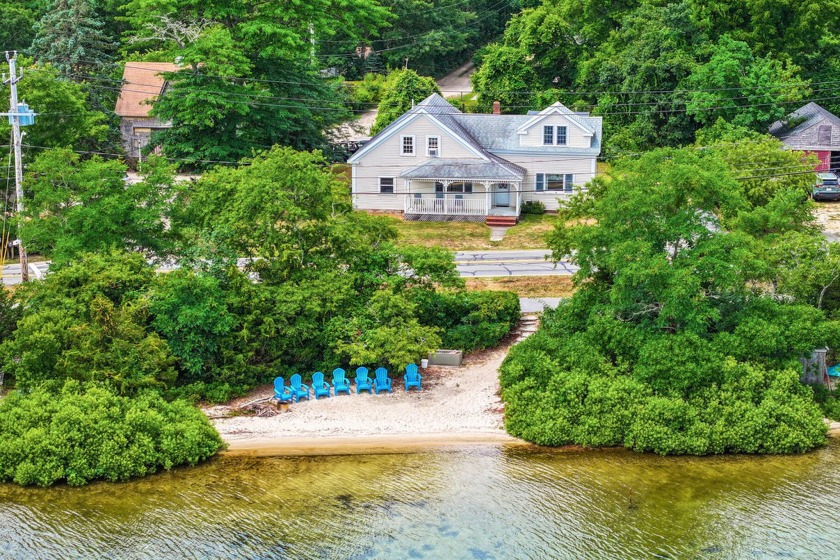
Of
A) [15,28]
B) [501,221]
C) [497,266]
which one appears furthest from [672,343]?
[15,28]

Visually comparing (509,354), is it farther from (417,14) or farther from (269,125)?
(417,14)

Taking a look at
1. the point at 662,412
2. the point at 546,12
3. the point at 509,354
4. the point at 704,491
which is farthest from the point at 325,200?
the point at 546,12

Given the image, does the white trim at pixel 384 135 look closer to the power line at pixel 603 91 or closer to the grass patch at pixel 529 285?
the power line at pixel 603 91

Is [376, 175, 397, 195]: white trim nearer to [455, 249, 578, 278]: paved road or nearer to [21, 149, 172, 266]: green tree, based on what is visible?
[455, 249, 578, 278]: paved road

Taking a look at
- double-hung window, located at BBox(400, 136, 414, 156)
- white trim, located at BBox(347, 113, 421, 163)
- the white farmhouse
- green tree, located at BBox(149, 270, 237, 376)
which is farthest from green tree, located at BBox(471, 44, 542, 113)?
green tree, located at BBox(149, 270, 237, 376)

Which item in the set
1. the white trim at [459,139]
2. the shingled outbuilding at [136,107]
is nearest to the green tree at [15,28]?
the shingled outbuilding at [136,107]

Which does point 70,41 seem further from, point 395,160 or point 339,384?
point 339,384
